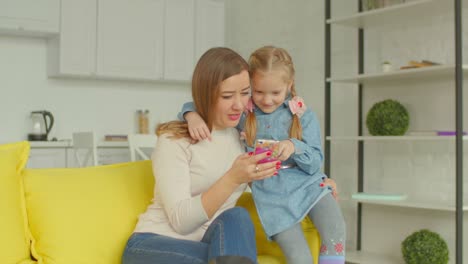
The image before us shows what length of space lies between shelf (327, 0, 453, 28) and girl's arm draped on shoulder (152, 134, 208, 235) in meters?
2.18

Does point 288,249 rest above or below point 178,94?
below

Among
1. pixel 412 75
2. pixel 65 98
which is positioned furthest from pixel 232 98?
pixel 65 98

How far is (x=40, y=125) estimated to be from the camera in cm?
515

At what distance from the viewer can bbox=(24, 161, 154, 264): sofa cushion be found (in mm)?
1896

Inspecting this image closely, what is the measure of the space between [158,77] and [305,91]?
4.72 feet

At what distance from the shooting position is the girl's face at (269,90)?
6.89 ft

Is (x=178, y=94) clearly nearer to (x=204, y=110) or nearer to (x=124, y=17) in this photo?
(x=124, y=17)

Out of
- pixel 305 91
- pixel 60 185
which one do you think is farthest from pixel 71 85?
pixel 60 185

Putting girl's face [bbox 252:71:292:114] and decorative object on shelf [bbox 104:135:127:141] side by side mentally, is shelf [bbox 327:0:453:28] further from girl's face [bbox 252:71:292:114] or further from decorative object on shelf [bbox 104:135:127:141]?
decorative object on shelf [bbox 104:135:127:141]

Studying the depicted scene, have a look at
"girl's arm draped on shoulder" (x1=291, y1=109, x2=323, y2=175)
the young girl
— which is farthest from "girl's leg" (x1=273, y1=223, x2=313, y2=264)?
"girl's arm draped on shoulder" (x1=291, y1=109, x2=323, y2=175)

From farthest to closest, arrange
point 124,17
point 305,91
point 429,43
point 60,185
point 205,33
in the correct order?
1. point 205,33
2. point 124,17
3. point 305,91
4. point 429,43
5. point 60,185

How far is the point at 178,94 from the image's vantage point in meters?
6.02

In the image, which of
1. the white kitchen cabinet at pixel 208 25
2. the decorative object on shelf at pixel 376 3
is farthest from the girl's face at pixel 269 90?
the white kitchen cabinet at pixel 208 25

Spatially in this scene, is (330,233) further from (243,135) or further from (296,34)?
(296,34)
